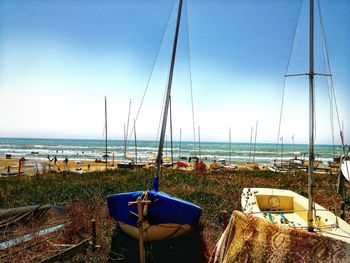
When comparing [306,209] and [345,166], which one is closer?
[306,209]

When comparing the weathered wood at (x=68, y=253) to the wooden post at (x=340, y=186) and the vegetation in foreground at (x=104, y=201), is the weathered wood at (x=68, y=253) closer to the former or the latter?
the vegetation in foreground at (x=104, y=201)

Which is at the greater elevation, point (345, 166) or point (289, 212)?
point (345, 166)

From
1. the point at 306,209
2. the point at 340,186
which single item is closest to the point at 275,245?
the point at 340,186

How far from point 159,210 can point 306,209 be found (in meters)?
4.50

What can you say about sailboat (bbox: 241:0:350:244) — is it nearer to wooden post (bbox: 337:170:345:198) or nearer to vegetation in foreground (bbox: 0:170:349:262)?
wooden post (bbox: 337:170:345:198)

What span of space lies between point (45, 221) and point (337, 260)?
8280 millimetres

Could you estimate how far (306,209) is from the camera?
309 inches

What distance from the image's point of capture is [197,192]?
42.3 feet

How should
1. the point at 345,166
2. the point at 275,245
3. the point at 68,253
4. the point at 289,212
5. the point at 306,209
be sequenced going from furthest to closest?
the point at 289,212, the point at 345,166, the point at 306,209, the point at 68,253, the point at 275,245

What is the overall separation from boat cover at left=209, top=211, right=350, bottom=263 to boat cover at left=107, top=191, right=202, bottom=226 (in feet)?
7.36

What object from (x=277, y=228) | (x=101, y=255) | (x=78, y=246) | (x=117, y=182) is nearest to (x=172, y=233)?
(x=101, y=255)

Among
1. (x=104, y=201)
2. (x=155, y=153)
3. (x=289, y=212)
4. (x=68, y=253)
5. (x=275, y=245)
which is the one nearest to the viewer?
(x=275, y=245)

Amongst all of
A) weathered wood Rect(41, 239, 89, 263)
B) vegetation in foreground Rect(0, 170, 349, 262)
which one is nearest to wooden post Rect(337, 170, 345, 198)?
vegetation in foreground Rect(0, 170, 349, 262)

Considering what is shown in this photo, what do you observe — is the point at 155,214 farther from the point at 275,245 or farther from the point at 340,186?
the point at 340,186
